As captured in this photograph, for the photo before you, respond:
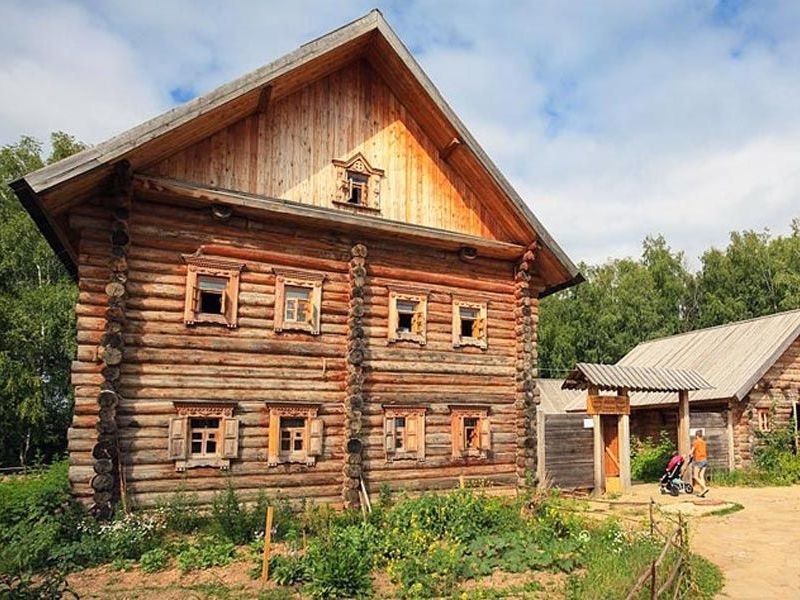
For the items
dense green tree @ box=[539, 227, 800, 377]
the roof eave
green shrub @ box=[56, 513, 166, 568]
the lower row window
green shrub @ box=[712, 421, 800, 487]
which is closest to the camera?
green shrub @ box=[56, 513, 166, 568]

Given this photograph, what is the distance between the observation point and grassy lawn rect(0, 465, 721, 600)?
29.5 ft

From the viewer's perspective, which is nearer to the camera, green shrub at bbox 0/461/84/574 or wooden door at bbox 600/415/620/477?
green shrub at bbox 0/461/84/574

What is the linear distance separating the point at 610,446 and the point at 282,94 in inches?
569

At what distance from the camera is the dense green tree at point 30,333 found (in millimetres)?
29516

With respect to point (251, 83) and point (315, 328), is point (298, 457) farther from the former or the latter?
point (251, 83)

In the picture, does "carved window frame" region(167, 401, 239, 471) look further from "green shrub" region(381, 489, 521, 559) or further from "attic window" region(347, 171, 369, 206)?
"attic window" region(347, 171, 369, 206)

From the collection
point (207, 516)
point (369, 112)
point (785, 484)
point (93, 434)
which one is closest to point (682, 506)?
point (785, 484)

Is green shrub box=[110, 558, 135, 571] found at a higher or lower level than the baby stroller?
lower

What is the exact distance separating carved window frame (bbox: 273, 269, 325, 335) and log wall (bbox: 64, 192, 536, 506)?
142 millimetres

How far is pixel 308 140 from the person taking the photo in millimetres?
14852

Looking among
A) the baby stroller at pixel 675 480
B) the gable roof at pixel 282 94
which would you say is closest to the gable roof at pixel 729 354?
the baby stroller at pixel 675 480

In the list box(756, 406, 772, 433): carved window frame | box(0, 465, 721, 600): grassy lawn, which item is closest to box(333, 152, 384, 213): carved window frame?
box(0, 465, 721, 600): grassy lawn

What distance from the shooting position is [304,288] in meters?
14.5

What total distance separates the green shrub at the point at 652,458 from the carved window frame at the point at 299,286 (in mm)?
15810
